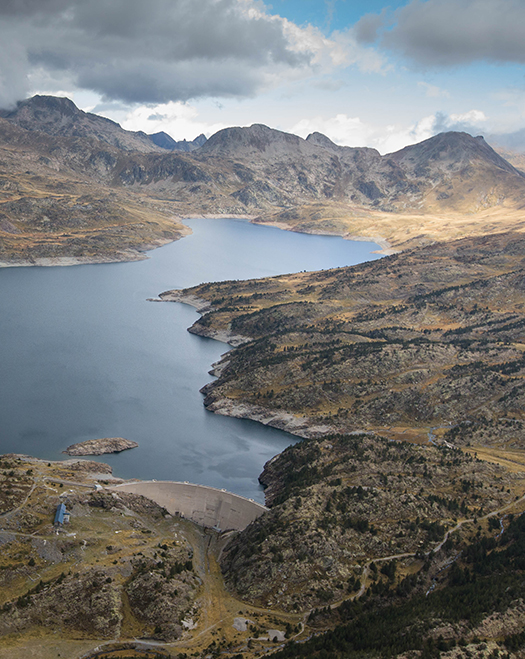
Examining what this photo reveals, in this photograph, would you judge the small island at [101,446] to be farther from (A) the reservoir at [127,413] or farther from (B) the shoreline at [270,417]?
(B) the shoreline at [270,417]

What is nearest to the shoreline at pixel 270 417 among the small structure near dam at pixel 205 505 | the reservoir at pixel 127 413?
the reservoir at pixel 127 413

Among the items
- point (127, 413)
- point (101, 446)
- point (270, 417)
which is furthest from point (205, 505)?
point (270, 417)

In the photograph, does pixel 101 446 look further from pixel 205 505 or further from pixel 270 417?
pixel 270 417

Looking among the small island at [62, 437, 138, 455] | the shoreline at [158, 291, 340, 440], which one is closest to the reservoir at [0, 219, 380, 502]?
the small island at [62, 437, 138, 455]

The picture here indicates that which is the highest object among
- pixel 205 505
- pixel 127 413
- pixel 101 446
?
pixel 127 413

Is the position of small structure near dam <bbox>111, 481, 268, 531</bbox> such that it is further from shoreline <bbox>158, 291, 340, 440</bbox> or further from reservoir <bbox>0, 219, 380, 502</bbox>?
shoreline <bbox>158, 291, 340, 440</bbox>

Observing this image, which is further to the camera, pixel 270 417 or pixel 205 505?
pixel 270 417

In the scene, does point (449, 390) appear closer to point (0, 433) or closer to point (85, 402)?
point (85, 402)

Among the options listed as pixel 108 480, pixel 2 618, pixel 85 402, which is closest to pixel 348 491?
pixel 108 480
